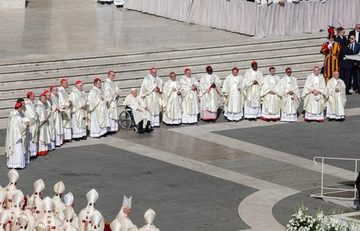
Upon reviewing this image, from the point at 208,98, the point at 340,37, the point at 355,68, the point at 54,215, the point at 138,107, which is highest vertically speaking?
the point at 340,37

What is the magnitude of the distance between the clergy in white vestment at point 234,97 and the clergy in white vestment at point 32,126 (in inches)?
231

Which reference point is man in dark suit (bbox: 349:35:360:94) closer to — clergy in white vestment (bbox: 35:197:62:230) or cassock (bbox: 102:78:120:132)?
cassock (bbox: 102:78:120:132)

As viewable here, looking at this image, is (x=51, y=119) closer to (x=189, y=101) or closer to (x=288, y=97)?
(x=189, y=101)

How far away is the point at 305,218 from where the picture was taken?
1561 centimetres

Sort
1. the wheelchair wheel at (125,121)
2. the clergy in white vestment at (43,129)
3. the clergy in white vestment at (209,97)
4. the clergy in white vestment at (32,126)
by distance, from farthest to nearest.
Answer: the clergy in white vestment at (209,97)
the wheelchair wheel at (125,121)
the clergy in white vestment at (43,129)
the clergy in white vestment at (32,126)

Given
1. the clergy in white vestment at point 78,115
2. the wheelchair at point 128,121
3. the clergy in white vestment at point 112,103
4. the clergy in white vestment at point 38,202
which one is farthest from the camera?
the wheelchair at point 128,121

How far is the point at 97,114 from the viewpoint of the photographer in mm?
25656

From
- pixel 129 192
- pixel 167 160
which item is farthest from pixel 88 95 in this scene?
pixel 129 192

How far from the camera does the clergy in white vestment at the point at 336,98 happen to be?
2769 centimetres

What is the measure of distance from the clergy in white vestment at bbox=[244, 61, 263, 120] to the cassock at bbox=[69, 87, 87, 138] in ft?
15.2

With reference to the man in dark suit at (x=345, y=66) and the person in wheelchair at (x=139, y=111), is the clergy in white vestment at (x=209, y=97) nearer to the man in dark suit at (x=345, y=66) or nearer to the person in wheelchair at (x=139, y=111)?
the person in wheelchair at (x=139, y=111)

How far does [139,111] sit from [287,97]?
414cm

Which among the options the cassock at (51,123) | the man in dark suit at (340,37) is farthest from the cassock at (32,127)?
the man in dark suit at (340,37)

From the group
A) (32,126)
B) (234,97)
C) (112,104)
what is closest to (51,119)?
(32,126)
